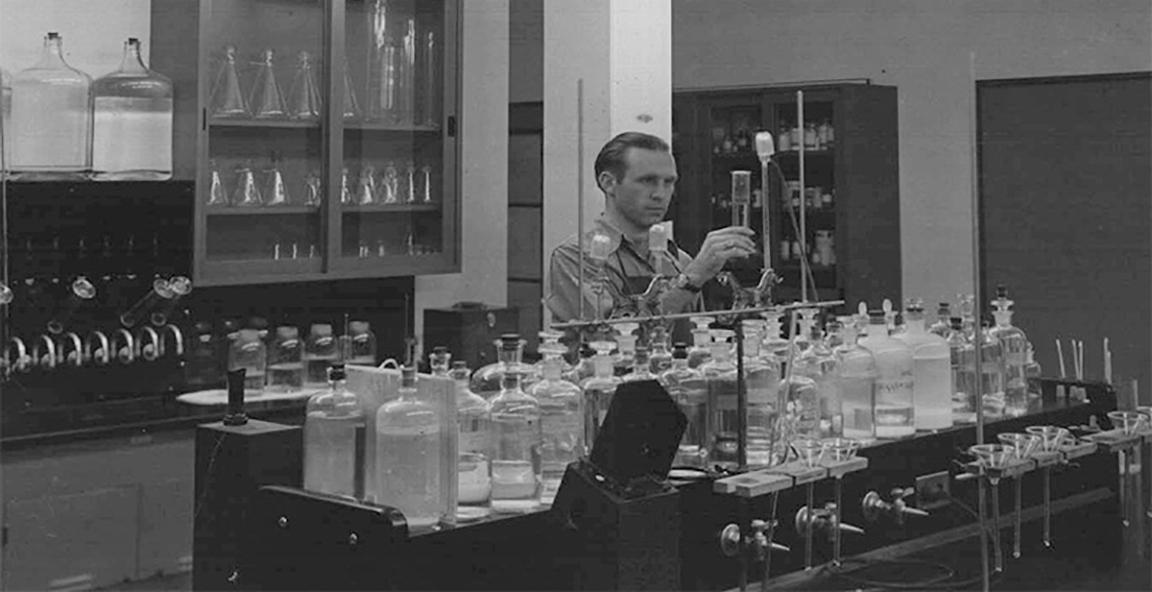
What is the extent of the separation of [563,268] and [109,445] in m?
1.40

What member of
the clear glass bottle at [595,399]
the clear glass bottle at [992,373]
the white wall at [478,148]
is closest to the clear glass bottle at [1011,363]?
the clear glass bottle at [992,373]

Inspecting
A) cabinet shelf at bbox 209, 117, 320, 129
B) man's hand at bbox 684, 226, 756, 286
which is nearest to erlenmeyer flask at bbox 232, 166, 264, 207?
cabinet shelf at bbox 209, 117, 320, 129

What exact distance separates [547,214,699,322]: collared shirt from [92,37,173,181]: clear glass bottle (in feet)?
5.09

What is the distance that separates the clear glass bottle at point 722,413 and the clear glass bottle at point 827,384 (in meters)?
0.22

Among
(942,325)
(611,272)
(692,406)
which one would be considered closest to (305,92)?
(611,272)

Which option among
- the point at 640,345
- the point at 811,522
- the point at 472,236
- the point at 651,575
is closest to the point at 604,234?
the point at 640,345

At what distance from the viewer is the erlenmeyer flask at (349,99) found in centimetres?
395

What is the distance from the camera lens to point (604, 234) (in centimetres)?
227

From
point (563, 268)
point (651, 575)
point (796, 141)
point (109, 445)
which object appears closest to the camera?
point (651, 575)

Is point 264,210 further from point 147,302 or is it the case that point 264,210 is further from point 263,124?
point 147,302

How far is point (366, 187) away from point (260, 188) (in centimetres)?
35

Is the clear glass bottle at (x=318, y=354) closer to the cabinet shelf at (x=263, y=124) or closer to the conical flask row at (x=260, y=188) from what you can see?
the conical flask row at (x=260, y=188)

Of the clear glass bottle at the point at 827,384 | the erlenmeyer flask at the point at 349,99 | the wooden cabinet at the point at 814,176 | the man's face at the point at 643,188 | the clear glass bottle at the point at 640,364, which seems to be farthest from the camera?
the erlenmeyer flask at the point at 349,99

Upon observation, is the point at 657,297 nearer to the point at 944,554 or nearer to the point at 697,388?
the point at 697,388
